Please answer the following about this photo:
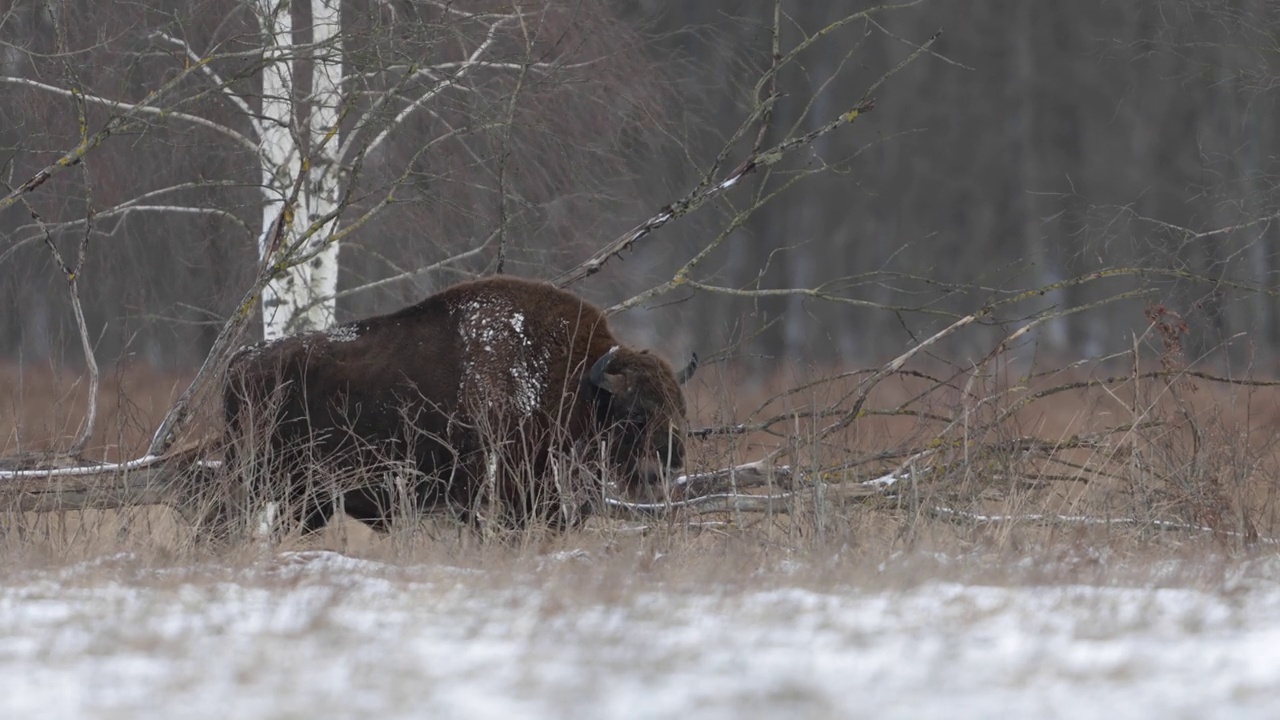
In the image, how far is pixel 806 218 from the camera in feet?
117

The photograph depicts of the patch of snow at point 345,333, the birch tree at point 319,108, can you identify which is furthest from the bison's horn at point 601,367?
the birch tree at point 319,108

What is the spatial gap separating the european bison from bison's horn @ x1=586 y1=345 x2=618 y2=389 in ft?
0.04

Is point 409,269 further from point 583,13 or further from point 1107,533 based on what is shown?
point 1107,533

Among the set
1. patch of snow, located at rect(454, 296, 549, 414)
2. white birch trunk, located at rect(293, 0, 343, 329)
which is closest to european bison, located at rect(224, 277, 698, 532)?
patch of snow, located at rect(454, 296, 549, 414)

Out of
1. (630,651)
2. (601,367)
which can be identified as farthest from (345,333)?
(630,651)

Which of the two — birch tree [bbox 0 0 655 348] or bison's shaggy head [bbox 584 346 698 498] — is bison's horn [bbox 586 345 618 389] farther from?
birch tree [bbox 0 0 655 348]

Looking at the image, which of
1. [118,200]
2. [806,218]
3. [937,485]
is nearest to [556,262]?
[118,200]

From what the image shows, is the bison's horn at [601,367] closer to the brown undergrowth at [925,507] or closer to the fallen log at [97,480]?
the brown undergrowth at [925,507]

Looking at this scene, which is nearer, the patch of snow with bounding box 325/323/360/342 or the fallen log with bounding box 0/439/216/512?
the fallen log with bounding box 0/439/216/512

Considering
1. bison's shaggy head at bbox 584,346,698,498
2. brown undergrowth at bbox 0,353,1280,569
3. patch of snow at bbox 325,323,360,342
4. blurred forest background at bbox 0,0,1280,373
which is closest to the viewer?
brown undergrowth at bbox 0,353,1280,569

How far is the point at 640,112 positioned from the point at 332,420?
4.74 metres

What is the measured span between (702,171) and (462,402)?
2.81 meters

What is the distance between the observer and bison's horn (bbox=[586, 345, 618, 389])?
352 inches

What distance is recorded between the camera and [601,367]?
8.97 meters
